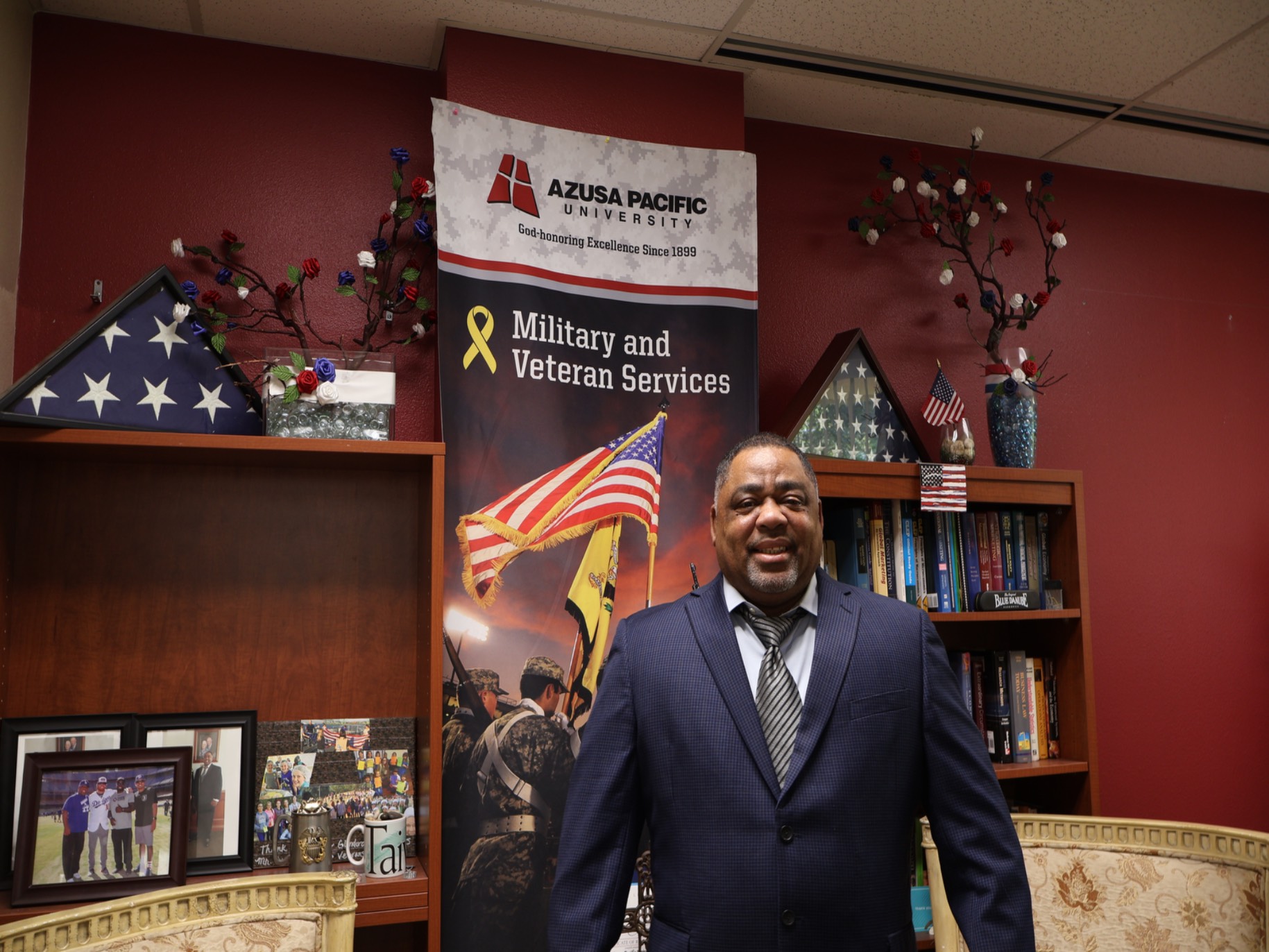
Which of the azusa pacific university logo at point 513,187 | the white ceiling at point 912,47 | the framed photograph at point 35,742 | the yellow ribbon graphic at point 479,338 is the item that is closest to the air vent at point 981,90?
the white ceiling at point 912,47

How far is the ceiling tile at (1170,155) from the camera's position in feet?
10.6

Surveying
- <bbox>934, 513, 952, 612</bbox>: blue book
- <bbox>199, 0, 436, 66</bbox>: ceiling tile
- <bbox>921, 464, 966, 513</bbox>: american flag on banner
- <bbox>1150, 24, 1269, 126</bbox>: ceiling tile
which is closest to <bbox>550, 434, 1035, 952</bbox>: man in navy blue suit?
<bbox>921, 464, 966, 513</bbox>: american flag on banner

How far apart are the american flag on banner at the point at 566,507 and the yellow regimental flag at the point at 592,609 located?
5 centimetres

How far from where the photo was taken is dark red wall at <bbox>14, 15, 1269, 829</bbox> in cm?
240

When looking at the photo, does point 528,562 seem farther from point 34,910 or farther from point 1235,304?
point 1235,304

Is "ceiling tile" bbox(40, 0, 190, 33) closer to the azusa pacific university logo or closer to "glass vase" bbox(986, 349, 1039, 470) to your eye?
the azusa pacific university logo

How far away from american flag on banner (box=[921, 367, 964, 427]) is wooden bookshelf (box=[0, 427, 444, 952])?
145 centimetres

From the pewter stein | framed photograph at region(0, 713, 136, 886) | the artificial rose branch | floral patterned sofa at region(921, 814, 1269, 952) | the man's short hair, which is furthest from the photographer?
the artificial rose branch

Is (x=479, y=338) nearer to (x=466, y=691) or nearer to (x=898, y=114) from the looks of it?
(x=466, y=691)

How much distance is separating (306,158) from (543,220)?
63 centimetres

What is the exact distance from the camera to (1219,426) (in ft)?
11.6

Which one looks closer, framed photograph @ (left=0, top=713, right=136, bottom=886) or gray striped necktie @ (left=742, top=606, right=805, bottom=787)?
gray striped necktie @ (left=742, top=606, right=805, bottom=787)

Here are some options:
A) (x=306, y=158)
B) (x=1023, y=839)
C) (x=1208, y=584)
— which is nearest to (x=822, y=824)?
(x=1023, y=839)

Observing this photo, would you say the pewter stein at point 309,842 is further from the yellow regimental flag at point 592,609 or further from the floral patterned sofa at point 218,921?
the yellow regimental flag at point 592,609
